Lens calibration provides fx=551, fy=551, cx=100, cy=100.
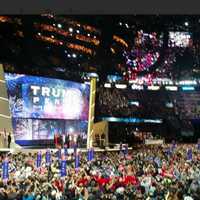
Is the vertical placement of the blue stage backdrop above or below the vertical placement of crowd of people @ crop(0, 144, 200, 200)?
above

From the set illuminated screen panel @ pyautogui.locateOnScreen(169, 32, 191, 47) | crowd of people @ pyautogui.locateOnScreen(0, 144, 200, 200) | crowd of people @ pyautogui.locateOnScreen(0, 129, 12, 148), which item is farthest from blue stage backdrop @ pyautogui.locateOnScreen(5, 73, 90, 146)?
crowd of people @ pyautogui.locateOnScreen(0, 144, 200, 200)

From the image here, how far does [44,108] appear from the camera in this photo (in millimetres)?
16688

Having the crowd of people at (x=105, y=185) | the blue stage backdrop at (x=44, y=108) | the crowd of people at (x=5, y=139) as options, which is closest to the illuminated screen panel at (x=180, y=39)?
the blue stage backdrop at (x=44, y=108)

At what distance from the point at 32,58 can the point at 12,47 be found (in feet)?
3.46

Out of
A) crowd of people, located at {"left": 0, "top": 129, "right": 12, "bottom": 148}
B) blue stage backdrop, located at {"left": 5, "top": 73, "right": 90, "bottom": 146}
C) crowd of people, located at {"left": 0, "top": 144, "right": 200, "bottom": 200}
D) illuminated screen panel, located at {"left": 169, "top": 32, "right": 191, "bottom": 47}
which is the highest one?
illuminated screen panel, located at {"left": 169, "top": 32, "right": 191, "bottom": 47}

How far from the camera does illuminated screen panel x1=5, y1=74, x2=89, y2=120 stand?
16.3 m

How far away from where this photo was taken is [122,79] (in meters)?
20.8

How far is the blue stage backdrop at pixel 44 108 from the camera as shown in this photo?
16312mm

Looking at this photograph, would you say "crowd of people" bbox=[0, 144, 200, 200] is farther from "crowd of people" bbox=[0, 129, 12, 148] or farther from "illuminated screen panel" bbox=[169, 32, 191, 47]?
"illuminated screen panel" bbox=[169, 32, 191, 47]

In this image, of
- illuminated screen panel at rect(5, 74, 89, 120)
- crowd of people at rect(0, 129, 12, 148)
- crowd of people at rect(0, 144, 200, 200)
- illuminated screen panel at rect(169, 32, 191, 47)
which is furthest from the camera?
illuminated screen panel at rect(169, 32, 191, 47)

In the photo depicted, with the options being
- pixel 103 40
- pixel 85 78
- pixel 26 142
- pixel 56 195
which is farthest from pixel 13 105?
pixel 56 195

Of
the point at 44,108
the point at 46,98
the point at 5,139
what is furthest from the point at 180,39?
the point at 5,139

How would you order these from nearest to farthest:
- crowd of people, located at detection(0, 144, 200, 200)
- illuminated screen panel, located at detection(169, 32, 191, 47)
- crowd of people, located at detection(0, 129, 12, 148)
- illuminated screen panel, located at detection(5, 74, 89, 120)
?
crowd of people, located at detection(0, 144, 200, 200) → crowd of people, located at detection(0, 129, 12, 148) → illuminated screen panel, located at detection(5, 74, 89, 120) → illuminated screen panel, located at detection(169, 32, 191, 47)
